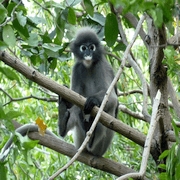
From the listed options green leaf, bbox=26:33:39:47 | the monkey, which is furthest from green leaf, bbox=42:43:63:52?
the monkey

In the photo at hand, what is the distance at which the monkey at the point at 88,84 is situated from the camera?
4430mm

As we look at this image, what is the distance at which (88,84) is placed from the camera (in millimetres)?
4734

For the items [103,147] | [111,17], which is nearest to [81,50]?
[103,147]

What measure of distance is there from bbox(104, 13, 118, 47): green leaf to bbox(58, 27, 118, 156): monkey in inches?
58.9

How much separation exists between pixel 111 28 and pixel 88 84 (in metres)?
2.02

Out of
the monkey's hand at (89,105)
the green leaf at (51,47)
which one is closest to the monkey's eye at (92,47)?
the monkey's hand at (89,105)

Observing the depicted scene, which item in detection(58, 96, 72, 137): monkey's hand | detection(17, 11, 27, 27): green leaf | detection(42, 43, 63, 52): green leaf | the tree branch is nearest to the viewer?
detection(17, 11, 27, 27): green leaf

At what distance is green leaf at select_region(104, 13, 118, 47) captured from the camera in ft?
8.82

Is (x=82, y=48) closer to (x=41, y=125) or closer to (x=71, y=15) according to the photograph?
(x=41, y=125)

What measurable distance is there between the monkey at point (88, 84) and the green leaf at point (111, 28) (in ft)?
4.91

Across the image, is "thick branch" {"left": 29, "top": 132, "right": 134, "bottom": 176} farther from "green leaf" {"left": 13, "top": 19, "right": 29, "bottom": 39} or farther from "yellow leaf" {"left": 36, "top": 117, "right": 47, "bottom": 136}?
"green leaf" {"left": 13, "top": 19, "right": 29, "bottom": 39}

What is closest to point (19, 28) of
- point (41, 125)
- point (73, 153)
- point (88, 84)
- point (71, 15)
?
point (71, 15)

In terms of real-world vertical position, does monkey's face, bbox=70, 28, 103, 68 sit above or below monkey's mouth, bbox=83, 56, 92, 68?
above

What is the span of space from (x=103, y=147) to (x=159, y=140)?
0.97 m
